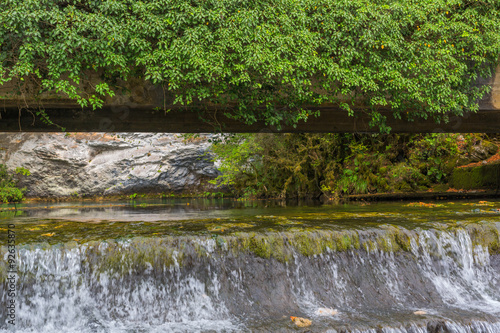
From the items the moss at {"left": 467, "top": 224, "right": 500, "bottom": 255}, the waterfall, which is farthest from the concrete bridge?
the moss at {"left": 467, "top": 224, "right": 500, "bottom": 255}

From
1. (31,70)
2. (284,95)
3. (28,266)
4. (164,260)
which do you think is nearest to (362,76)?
(284,95)

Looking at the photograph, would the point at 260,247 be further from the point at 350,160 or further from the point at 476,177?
the point at 476,177

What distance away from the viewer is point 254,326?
5.20 m

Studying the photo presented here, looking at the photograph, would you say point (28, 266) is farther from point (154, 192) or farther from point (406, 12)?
point (154, 192)

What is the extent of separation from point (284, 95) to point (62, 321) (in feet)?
20.7

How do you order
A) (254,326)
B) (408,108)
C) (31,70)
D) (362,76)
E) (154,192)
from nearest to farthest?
1. (254,326)
2. (31,70)
3. (362,76)
4. (408,108)
5. (154,192)

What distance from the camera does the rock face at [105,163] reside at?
2692 cm

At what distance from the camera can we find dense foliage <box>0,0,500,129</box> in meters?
7.53

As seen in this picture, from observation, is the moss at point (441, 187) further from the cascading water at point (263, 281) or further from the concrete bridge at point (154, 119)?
the cascading water at point (263, 281)

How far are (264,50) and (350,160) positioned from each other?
11628mm

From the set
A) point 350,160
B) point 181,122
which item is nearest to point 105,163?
point 350,160

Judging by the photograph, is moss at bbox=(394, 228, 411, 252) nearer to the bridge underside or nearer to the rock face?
the bridge underside

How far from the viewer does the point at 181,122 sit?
10.9m

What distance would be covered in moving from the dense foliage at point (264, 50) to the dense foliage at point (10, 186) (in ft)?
64.1
